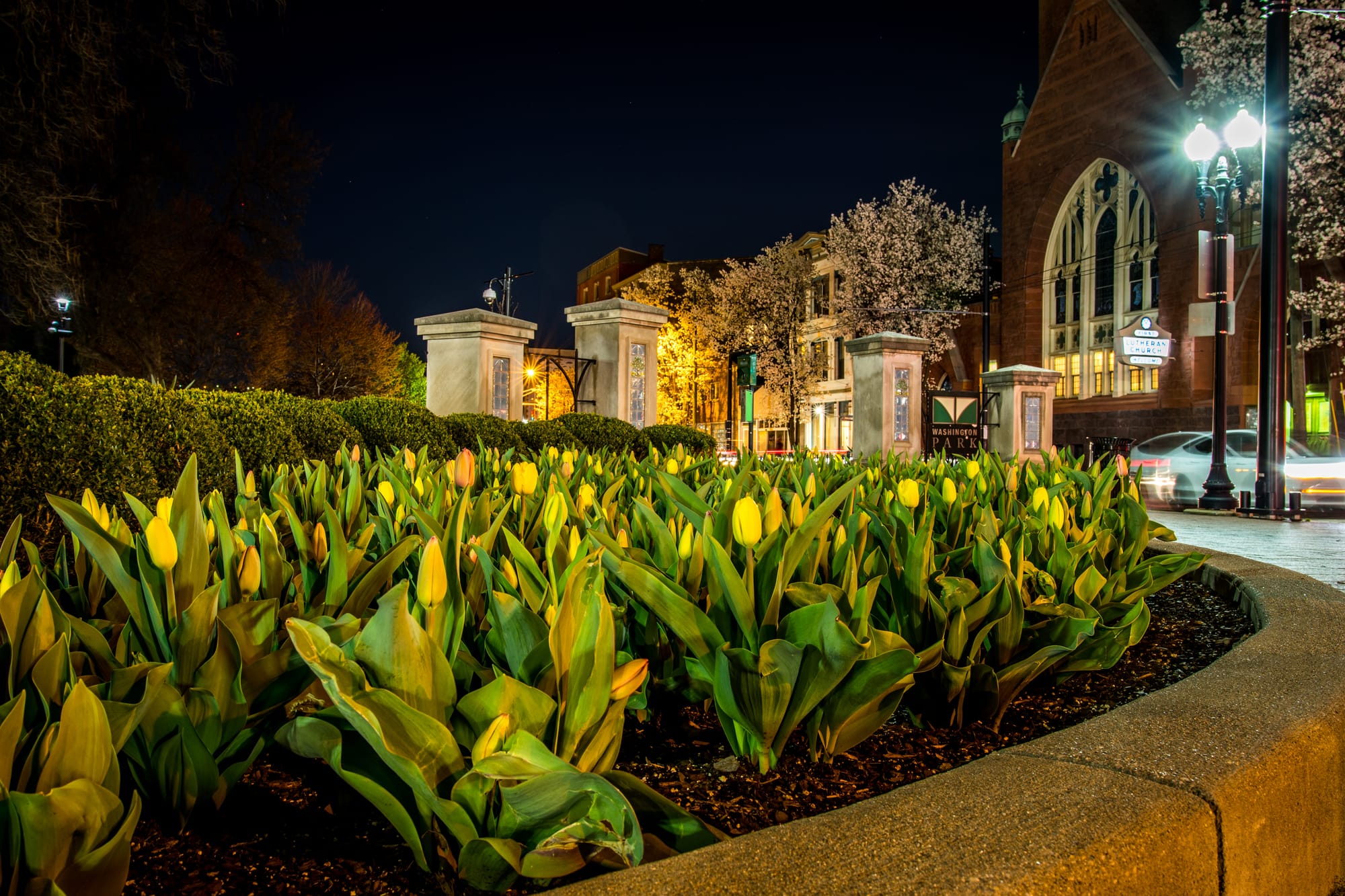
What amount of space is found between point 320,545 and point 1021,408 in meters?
16.5

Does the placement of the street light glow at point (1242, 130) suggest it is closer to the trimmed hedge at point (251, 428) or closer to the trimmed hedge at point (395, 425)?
the trimmed hedge at point (395, 425)

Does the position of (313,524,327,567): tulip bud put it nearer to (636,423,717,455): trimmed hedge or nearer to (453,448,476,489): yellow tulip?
(453,448,476,489): yellow tulip

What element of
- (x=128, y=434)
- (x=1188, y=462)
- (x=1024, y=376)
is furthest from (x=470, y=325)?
(x=1188, y=462)

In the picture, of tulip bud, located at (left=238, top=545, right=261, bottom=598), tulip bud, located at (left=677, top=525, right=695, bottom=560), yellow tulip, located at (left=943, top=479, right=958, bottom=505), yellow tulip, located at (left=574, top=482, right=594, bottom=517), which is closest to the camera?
tulip bud, located at (left=238, top=545, right=261, bottom=598)

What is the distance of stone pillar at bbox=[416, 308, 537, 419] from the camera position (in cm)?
1336

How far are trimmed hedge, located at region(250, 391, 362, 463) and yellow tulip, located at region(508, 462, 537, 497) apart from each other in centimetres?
379

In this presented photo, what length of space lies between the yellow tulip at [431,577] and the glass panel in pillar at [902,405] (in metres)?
14.2

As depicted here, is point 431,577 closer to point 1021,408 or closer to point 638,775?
point 638,775

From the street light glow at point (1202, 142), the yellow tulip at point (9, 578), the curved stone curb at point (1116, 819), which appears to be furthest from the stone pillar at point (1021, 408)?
the yellow tulip at point (9, 578)

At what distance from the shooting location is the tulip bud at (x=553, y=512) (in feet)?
6.95

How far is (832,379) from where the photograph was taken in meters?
47.0

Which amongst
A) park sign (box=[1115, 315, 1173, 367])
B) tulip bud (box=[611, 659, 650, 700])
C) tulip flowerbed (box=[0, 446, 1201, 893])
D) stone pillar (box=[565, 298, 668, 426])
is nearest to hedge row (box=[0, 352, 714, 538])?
tulip flowerbed (box=[0, 446, 1201, 893])

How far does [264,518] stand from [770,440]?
51.1 metres

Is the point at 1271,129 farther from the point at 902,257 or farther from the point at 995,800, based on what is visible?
the point at 902,257
